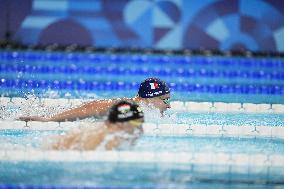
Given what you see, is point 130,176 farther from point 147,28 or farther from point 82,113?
point 147,28

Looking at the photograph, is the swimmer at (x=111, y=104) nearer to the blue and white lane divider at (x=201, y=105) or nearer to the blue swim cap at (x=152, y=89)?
the blue swim cap at (x=152, y=89)

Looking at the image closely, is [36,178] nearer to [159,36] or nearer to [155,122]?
[155,122]

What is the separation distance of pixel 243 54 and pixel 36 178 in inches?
304

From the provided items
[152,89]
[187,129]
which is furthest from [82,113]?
[187,129]

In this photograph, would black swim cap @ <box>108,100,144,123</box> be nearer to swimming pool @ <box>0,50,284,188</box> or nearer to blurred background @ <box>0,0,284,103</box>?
swimming pool @ <box>0,50,284,188</box>

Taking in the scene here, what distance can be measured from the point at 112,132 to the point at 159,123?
4.61 ft

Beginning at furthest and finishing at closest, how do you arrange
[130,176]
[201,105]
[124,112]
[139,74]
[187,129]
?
[139,74]
[201,105]
[187,129]
[124,112]
[130,176]

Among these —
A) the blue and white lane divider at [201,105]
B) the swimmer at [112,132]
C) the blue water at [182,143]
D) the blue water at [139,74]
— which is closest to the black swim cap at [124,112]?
the swimmer at [112,132]

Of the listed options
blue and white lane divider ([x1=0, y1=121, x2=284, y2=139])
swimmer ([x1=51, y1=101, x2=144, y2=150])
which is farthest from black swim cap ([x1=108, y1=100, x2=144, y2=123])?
blue and white lane divider ([x1=0, y1=121, x2=284, y2=139])

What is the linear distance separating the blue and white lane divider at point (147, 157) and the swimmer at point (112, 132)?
3.6 inches

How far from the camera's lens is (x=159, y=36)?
35.3ft

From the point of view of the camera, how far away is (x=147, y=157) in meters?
3.81

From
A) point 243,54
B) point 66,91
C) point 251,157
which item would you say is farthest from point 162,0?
point 251,157

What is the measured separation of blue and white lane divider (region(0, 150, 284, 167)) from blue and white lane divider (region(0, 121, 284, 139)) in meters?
1.01
